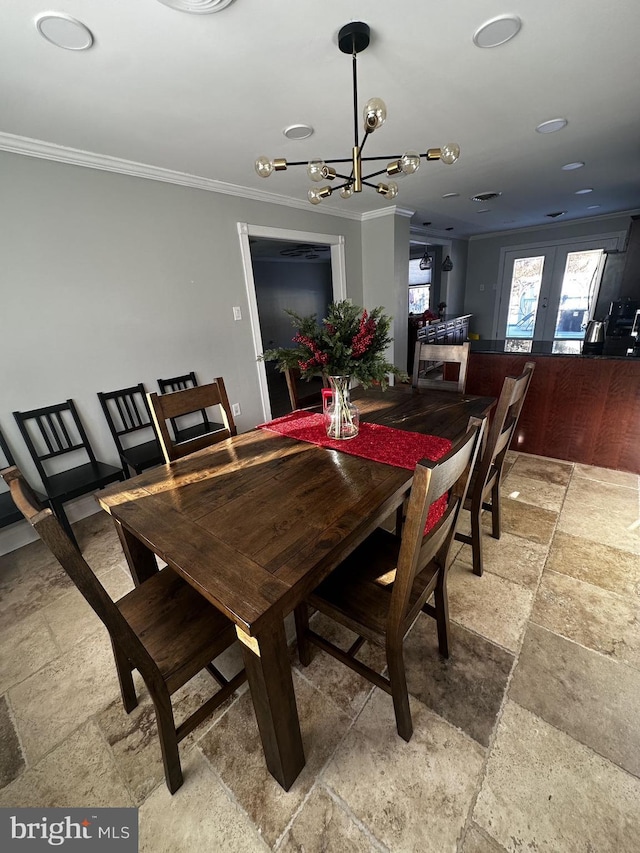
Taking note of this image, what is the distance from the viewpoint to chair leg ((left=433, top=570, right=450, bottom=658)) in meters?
1.32

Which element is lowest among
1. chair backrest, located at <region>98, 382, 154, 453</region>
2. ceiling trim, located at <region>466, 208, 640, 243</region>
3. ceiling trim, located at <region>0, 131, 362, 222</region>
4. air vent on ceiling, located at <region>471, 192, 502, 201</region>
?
chair backrest, located at <region>98, 382, 154, 453</region>

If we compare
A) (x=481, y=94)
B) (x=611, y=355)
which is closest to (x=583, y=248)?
(x=611, y=355)

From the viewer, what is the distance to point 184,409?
1.72 meters

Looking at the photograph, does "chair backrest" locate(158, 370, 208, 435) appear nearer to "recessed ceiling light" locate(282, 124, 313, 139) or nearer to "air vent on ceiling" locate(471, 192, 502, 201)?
"recessed ceiling light" locate(282, 124, 313, 139)

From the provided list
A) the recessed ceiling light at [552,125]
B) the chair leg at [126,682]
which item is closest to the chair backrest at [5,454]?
the chair leg at [126,682]

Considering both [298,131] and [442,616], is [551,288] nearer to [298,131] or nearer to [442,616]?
[298,131]

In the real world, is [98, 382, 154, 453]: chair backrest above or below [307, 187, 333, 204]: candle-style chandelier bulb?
below

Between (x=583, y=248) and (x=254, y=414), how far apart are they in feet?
22.2

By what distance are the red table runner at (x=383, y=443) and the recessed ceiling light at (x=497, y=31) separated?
5.80 ft

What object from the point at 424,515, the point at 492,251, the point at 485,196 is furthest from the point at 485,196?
the point at 424,515

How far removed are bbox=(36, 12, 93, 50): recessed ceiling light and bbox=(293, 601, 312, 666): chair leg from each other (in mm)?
2383

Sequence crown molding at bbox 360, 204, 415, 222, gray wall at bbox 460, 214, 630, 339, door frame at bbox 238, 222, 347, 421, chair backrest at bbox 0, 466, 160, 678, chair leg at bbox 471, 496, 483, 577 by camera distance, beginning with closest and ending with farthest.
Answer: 1. chair backrest at bbox 0, 466, 160, 678
2. chair leg at bbox 471, 496, 483, 577
3. door frame at bbox 238, 222, 347, 421
4. crown molding at bbox 360, 204, 415, 222
5. gray wall at bbox 460, 214, 630, 339

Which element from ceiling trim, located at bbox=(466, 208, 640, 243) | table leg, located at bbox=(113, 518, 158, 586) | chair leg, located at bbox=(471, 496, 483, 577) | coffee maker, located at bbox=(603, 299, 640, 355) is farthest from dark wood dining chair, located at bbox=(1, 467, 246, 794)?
ceiling trim, located at bbox=(466, 208, 640, 243)

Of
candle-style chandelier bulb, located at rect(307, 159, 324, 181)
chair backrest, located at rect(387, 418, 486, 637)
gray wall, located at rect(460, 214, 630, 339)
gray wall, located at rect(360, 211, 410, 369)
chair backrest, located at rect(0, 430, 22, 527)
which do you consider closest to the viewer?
chair backrest, located at rect(387, 418, 486, 637)
